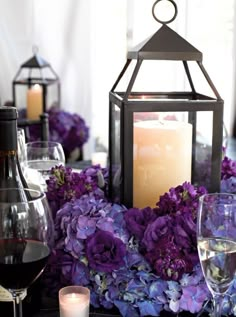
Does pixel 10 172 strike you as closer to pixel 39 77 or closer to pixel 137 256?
pixel 137 256

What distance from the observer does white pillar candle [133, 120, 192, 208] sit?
1.13 m

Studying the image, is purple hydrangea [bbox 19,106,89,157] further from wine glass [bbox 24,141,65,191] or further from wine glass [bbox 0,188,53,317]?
wine glass [bbox 0,188,53,317]

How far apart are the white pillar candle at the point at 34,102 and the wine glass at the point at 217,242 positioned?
6.60 feet

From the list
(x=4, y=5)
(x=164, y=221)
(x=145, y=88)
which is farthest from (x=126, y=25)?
(x=164, y=221)

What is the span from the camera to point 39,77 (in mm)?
3104

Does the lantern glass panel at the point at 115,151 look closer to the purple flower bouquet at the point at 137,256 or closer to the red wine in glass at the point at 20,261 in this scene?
the purple flower bouquet at the point at 137,256

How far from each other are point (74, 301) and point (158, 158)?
13.3 inches

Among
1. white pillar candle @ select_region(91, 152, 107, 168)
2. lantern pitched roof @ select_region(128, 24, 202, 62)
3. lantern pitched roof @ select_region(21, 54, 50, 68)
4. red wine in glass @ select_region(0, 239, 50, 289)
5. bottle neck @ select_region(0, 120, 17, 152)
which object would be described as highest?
lantern pitched roof @ select_region(128, 24, 202, 62)

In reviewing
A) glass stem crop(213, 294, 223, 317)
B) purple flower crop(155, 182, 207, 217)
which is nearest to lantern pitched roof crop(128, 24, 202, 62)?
purple flower crop(155, 182, 207, 217)

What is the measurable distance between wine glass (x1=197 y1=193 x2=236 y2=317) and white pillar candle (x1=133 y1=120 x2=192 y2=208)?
0.79 ft

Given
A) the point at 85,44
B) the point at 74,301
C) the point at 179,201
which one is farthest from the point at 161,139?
the point at 85,44

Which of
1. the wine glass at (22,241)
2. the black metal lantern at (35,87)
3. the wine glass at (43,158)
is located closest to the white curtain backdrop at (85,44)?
the black metal lantern at (35,87)

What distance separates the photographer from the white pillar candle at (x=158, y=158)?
1133 mm

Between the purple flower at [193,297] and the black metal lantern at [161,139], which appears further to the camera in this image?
the black metal lantern at [161,139]
